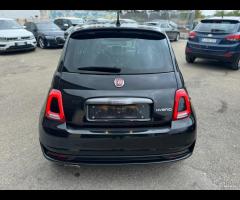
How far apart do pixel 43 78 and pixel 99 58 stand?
15.9 feet

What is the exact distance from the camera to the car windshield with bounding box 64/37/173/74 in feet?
8.69

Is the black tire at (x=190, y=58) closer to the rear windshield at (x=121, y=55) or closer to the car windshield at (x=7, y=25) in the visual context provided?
the rear windshield at (x=121, y=55)

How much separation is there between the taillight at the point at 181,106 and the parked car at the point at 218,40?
6.09 m

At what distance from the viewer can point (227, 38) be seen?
7852mm

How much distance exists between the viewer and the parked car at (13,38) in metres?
11.0

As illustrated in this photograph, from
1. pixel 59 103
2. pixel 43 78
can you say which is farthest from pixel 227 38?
pixel 59 103

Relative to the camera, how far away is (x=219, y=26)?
8156 millimetres

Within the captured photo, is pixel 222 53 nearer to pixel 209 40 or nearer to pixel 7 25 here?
pixel 209 40

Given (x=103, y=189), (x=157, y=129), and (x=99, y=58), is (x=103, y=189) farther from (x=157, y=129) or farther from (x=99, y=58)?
(x=99, y=58)

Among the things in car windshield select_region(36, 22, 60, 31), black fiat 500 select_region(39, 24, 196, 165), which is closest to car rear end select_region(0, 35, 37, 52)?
car windshield select_region(36, 22, 60, 31)

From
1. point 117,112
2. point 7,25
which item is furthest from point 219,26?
point 7,25

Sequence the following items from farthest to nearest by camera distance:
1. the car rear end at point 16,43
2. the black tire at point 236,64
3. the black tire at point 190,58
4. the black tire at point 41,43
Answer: the black tire at point 41,43 < the car rear end at point 16,43 < the black tire at point 190,58 < the black tire at point 236,64

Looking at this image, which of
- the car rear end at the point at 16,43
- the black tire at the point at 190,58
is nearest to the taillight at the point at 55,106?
the black tire at the point at 190,58
